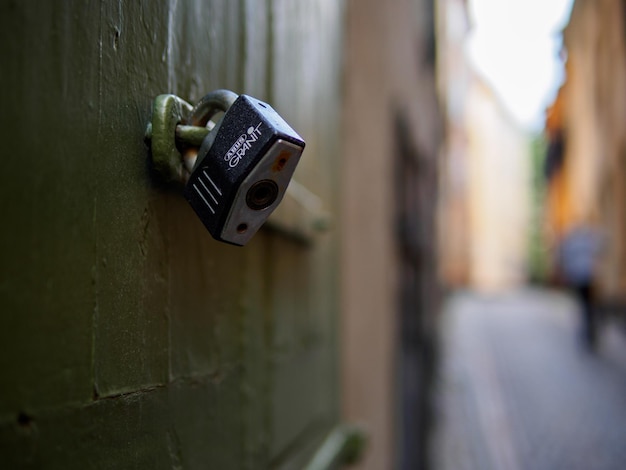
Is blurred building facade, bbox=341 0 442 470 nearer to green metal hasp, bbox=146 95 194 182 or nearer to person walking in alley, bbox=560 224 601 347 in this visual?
green metal hasp, bbox=146 95 194 182

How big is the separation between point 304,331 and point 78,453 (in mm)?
1088

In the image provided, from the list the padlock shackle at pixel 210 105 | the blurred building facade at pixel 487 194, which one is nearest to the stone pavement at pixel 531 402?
the padlock shackle at pixel 210 105

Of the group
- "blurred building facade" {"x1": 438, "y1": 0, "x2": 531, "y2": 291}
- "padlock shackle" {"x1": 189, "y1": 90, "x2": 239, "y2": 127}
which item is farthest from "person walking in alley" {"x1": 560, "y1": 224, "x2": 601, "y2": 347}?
"blurred building facade" {"x1": 438, "y1": 0, "x2": 531, "y2": 291}

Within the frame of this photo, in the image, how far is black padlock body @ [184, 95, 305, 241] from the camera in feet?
2.35

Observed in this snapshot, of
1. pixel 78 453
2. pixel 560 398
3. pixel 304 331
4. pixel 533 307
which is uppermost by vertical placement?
pixel 78 453

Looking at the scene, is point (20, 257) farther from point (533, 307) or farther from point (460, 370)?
point (533, 307)

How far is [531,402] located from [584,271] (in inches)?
111

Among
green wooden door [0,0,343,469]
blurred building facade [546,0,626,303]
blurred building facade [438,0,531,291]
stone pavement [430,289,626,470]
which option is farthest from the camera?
blurred building facade [438,0,531,291]

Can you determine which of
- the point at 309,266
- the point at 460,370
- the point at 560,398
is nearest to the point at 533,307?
the point at 460,370

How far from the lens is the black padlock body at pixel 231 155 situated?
0.72 metres

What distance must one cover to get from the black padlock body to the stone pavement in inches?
162

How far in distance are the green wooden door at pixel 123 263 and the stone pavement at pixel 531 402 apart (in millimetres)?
3735

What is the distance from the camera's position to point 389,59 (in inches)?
161

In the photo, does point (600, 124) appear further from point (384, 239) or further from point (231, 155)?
point (231, 155)
